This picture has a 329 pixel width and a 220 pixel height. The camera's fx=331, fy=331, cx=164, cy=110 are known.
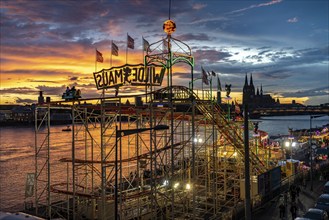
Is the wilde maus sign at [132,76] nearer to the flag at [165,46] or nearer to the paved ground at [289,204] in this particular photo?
the flag at [165,46]

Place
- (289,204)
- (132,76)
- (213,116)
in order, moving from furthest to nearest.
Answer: (289,204) → (213,116) → (132,76)

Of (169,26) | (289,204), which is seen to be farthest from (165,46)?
(289,204)

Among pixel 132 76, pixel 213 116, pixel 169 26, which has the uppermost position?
pixel 169 26

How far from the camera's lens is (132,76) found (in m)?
Result: 21.1

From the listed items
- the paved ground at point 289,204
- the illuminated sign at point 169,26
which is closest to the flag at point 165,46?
the illuminated sign at point 169,26

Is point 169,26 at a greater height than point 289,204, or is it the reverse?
point 169,26

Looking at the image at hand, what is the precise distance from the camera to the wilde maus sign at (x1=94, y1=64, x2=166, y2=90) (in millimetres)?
21000

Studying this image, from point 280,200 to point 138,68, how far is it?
16.9 metres

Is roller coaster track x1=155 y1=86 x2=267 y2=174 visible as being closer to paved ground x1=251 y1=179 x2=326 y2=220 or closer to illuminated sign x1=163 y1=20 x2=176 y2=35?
paved ground x1=251 y1=179 x2=326 y2=220

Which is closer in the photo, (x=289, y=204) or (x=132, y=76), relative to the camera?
(x=132, y=76)

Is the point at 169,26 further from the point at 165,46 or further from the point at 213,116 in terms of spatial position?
the point at 213,116

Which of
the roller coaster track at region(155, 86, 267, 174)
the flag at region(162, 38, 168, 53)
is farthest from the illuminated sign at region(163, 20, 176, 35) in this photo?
the roller coaster track at region(155, 86, 267, 174)

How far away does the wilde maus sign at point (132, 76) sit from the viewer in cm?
2100

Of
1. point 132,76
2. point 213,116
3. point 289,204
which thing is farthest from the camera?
point 289,204
